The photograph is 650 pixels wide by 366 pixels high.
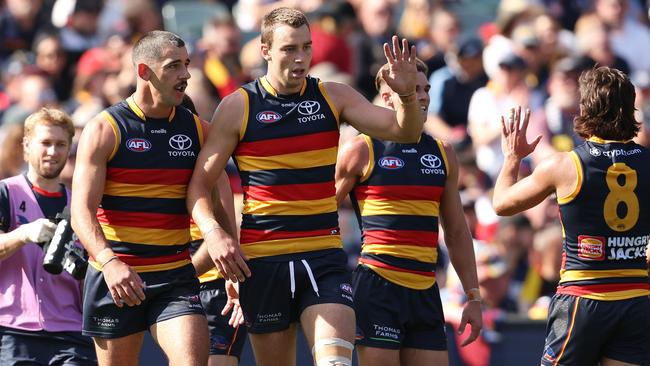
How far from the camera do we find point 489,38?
52.3 ft

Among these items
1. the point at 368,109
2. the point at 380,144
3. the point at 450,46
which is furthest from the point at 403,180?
the point at 450,46

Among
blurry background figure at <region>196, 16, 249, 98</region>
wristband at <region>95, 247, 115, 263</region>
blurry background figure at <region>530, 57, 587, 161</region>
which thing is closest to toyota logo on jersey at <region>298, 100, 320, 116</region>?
wristband at <region>95, 247, 115, 263</region>

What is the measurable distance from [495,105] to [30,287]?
6.93 m

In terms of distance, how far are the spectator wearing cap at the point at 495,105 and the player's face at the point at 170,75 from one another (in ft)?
21.5

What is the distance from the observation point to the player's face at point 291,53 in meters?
7.86

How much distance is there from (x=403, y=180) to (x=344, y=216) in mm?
4215

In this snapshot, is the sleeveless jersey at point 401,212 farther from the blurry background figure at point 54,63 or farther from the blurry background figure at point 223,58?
the blurry background figure at point 54,63

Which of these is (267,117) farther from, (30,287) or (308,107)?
(30,287)

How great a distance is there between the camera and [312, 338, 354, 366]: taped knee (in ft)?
24.6

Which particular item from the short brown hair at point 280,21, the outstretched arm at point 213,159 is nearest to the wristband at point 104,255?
the outstretched arm at point 213,159

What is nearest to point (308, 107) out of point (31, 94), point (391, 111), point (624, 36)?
point (391, 111)

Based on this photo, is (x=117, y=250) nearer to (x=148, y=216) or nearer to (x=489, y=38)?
(x=148, y=216)

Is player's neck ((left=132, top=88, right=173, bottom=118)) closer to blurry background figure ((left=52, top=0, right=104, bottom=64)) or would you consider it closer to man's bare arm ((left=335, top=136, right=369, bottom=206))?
man's bare arm ((left=335, top=136, right=369, bottom=206))

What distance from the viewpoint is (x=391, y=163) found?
28.7 ft
